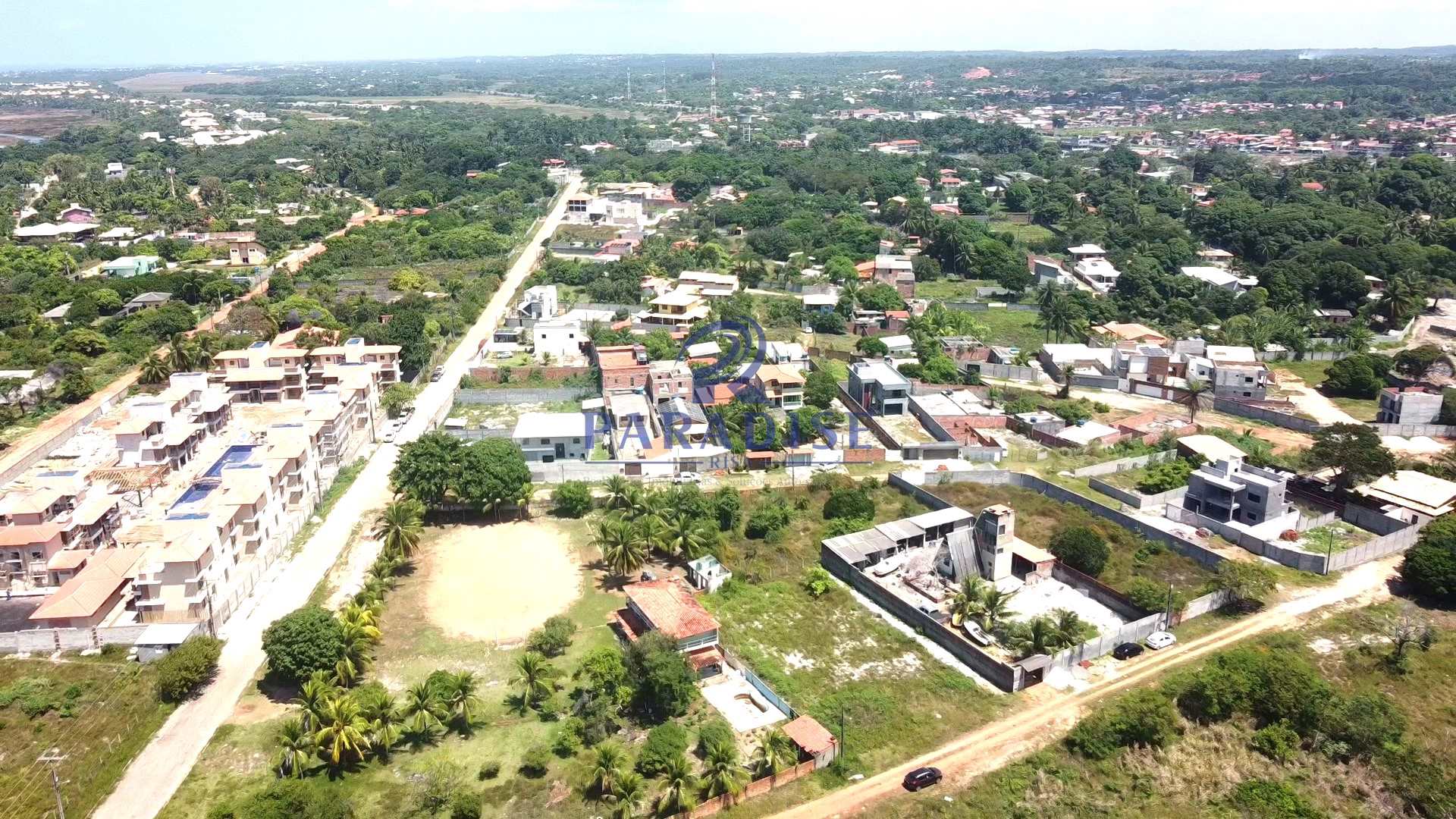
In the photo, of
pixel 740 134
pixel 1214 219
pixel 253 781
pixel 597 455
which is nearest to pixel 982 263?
pixel 1214 219

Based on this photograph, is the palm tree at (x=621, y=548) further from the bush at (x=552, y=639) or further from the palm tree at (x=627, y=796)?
the palm tree at (x=627, y=796)

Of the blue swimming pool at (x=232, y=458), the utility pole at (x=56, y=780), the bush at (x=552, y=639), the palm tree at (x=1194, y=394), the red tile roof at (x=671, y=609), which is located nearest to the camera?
the utility pole at (x=56, y=780)

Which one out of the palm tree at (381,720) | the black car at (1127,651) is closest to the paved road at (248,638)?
the palm tree at (381,720)

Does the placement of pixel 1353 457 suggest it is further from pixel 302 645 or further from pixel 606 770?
pixel 302 645

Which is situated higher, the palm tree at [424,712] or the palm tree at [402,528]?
the palm tree at [402,528]

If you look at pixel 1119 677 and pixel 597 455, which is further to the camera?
pixel 597 455

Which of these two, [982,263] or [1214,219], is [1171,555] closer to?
[982,263]

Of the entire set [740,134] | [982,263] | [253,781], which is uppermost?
[740,134]
